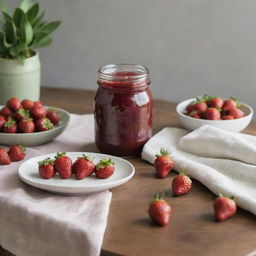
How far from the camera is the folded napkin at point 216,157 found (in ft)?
4.96

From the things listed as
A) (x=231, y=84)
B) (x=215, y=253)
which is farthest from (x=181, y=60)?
(x=215, y=253)

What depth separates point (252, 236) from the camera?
4.32ft

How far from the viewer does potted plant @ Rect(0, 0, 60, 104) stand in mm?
2195

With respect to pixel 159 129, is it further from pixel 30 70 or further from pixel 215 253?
pixel 215 253

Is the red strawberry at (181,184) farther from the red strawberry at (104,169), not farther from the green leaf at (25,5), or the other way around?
the green leaf at (25,5)

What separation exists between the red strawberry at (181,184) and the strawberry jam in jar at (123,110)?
29cm

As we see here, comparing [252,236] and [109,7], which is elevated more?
[109,7]

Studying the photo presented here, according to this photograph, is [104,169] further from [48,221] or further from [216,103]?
[216,103]

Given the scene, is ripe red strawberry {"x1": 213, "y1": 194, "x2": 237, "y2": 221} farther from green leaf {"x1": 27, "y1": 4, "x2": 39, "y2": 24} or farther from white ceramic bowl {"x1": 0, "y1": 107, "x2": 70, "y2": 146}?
green leaf {"x1": 27, "y1": 4, "x2": 39, "y2": 24}

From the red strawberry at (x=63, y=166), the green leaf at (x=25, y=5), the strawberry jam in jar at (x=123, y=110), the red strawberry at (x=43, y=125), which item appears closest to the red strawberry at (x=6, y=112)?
the red strawberry at (x=43, y=125)

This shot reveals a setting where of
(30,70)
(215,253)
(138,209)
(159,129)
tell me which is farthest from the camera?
(30,70)

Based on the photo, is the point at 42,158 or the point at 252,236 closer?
the point at 252,236

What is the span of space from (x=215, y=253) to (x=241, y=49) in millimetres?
1474

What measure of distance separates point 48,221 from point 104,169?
9.1 inches
